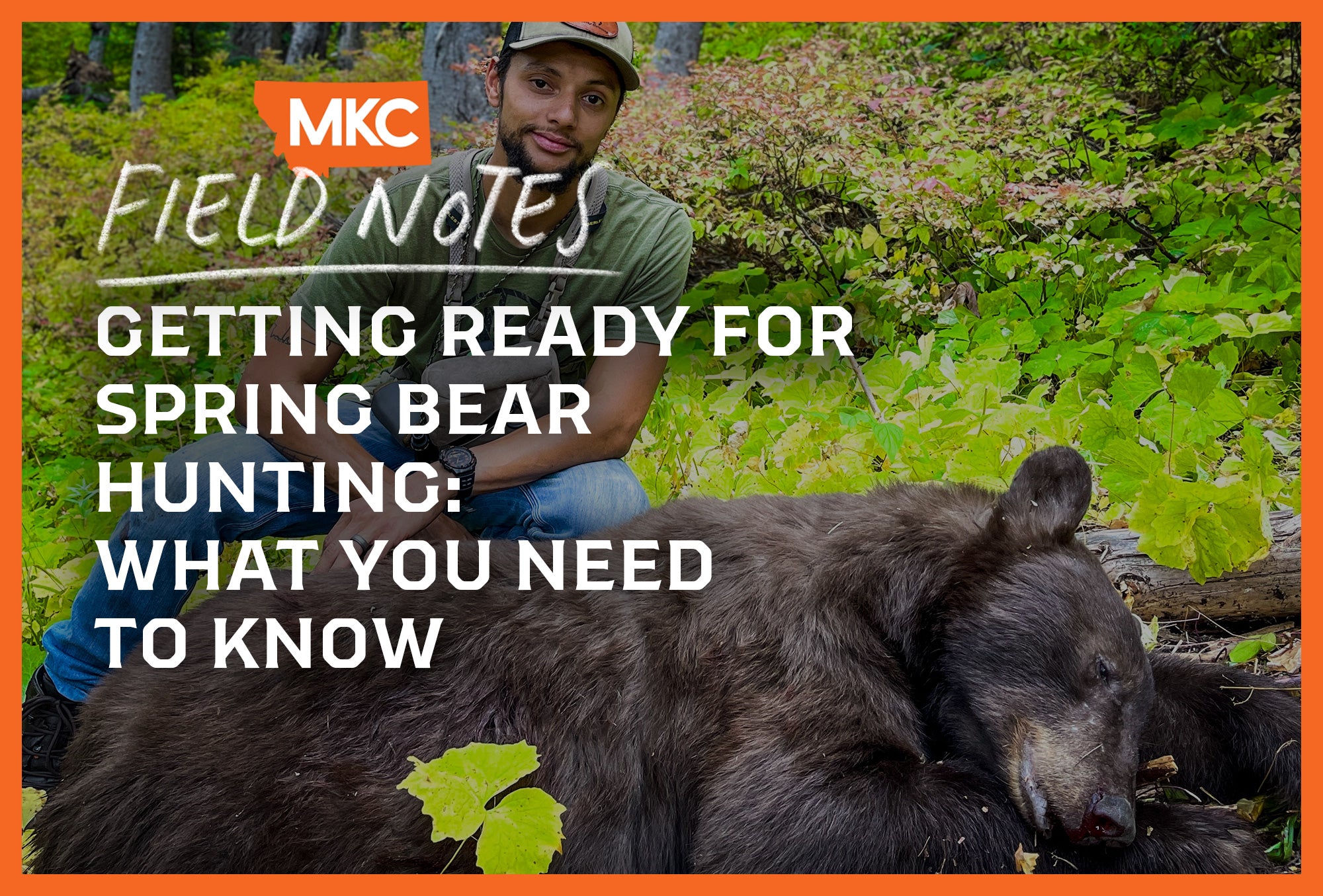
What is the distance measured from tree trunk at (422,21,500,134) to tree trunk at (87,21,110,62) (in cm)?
886

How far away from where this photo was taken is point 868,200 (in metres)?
6.60

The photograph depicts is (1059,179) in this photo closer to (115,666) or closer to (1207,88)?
(1207,88)

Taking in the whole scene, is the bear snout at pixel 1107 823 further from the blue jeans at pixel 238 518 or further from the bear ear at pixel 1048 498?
the blue jeans at pixel 238 518

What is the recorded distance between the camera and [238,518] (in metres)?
4.55

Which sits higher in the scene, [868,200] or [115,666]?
[868,200]

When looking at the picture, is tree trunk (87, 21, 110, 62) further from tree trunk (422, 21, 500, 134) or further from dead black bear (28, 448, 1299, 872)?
dead black bear (28, 448, 1299, 872)

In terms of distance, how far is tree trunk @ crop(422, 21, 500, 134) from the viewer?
841 cm

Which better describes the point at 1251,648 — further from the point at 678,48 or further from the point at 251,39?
the point at 251,39

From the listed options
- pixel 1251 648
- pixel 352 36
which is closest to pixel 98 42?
pixel 352 36

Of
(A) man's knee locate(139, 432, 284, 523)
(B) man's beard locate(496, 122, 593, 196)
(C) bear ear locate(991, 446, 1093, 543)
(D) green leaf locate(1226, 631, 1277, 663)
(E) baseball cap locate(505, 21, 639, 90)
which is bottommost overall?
(D) green leaf locate(1226, 631, 1277, 663)

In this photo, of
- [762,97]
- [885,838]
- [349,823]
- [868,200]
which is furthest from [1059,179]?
[349,823]

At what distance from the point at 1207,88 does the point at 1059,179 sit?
1.26 m

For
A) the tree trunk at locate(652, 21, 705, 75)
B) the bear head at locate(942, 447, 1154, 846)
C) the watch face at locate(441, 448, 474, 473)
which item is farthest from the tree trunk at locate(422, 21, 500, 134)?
the bear head at locate(942, 447, 1154, 846)

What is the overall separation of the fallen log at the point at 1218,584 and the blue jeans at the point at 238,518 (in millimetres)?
1949
